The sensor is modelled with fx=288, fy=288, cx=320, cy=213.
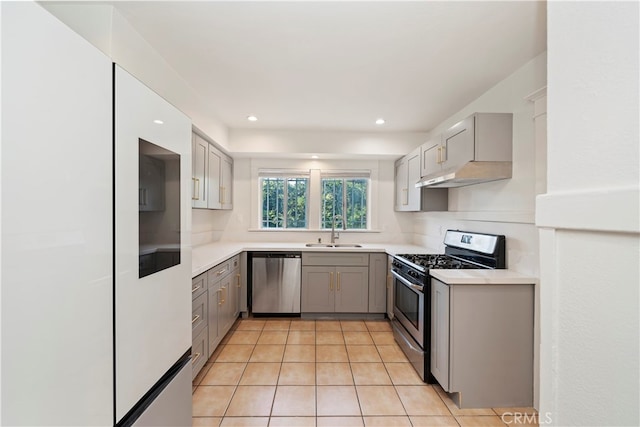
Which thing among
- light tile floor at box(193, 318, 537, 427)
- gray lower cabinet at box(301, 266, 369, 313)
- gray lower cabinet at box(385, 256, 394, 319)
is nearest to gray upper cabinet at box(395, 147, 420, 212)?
gray lower cabinet at box(385, 256, 394, 319)

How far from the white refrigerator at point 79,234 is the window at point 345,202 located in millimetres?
3131

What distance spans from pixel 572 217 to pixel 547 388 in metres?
0.35

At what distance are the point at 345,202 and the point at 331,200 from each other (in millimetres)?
212

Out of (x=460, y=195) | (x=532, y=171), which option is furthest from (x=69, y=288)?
(x=460, y=195)

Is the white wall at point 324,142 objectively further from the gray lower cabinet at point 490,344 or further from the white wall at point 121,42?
the gray lower cabinet at point 490,344

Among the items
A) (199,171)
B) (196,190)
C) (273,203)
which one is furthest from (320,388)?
(273,203)

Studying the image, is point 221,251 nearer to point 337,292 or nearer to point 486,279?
point 337,292

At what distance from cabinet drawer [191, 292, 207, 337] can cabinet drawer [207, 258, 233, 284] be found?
0.63 feet

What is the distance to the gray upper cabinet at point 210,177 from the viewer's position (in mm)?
2752

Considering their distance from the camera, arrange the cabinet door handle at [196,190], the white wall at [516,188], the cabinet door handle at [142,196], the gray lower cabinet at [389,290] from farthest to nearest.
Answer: the gray lower cabinet at [389,290] → the cabinet door handle at [196,190] → the white wall at [516,188] → the cabinet door handle at [142,196]

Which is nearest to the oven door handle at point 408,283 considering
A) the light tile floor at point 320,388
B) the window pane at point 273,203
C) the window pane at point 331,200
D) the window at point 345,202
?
the light tile floor at point 320,388

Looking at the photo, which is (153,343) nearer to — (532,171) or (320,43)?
(320,43)

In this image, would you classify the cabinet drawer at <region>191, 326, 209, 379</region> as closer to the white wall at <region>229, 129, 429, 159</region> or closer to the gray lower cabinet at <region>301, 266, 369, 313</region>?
the gray lower cabinet at <region>301, 266, 369, 313</region>

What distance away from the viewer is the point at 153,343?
1.14 metres
